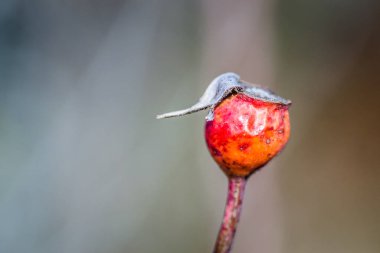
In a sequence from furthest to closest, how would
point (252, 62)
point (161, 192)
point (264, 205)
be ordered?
1. point (161, 192)
2. point (252, 62)
3. point (264, 205)

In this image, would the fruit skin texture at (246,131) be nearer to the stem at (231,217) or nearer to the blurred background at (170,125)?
the stem at (231,217)

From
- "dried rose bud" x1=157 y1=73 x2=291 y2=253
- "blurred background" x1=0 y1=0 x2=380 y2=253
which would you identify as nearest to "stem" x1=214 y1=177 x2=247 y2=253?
"dried rose bud" x1=157 y1=73 x2=291 y2=253

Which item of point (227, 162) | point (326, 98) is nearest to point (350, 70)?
point (326, 98)

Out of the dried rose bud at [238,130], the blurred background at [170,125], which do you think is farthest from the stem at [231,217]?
the blurred background at [170,125]

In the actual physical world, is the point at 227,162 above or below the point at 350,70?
below

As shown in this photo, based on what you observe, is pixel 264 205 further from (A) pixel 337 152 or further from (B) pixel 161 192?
(B) pixel 161 192

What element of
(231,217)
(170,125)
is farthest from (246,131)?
(170,125)
